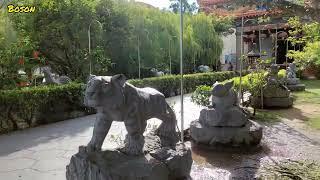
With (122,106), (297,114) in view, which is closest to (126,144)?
(122,106)

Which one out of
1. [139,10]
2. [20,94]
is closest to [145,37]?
[139,10]

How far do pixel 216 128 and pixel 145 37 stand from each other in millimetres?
11351

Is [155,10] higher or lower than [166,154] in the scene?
higher

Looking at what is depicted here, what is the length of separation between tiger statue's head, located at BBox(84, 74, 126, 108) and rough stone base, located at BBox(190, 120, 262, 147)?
2977 millimetres

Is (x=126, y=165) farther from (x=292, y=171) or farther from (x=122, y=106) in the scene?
(x=292, y=171)

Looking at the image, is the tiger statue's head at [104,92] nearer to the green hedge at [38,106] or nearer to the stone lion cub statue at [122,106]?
the stone lion cub statue at [122,106]

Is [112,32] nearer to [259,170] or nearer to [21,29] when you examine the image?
[21,29]

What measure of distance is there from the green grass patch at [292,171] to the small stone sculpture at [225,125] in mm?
828

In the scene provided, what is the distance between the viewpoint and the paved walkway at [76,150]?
460 centimetres

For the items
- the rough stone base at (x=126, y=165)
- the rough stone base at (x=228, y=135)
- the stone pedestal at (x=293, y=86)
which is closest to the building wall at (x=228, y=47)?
the stone pedestal at (x=293, y=86)

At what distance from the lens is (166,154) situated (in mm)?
3164

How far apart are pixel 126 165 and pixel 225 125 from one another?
2913 mm

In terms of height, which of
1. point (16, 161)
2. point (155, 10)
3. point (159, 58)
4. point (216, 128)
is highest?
point (155, 10)

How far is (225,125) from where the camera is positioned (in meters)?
5.45
